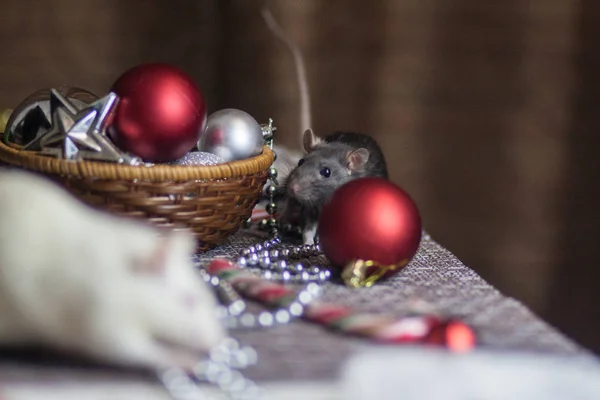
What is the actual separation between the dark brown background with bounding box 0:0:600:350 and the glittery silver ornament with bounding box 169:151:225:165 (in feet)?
2.41

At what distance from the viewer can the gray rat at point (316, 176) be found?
40.1 inches

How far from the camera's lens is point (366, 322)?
2.21ft

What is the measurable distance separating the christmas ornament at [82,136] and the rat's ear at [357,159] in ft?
1.05

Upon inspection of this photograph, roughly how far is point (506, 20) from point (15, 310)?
50.2 inches

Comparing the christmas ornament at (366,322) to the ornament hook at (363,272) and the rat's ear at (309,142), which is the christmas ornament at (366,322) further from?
the rat's ear at (309,142)

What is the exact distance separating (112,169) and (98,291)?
0.27 meters

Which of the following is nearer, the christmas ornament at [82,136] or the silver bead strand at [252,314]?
the silver bead strand at [252,314]

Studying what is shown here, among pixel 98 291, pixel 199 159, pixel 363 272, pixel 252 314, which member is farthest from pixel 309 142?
pixel 98 291

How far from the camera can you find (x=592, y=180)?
4.96 ft

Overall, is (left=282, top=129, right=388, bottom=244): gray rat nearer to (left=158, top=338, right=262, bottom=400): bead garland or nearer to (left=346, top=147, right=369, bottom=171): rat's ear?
(left=346, top=147, right=369, bottom=171): rat's ear

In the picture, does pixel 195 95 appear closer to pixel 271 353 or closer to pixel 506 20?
pixel 271 353

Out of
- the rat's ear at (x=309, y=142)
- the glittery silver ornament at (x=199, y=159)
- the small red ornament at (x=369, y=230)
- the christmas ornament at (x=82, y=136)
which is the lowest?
the small red ornament at (x=369, y=230)

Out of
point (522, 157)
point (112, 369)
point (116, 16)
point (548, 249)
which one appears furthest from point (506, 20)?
point (112, 369)

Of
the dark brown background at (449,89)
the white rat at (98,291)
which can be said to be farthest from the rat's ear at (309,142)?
the dark brown background at (449,89)
